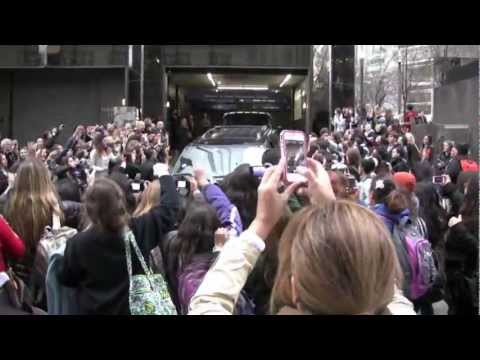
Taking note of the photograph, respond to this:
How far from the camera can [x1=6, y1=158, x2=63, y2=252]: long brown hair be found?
4805mm

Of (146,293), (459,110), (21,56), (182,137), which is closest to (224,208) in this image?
(146,293)

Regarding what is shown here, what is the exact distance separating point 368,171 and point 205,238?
184 inches

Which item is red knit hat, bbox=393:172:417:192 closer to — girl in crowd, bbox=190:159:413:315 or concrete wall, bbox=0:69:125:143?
girl in crowd, bbox=190:159:413:315

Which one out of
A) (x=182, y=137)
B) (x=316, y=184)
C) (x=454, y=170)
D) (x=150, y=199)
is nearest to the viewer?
(x=316, y=184)

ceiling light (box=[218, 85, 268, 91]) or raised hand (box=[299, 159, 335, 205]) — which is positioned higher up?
ceiling light (box=[218, 85, 268, 91])

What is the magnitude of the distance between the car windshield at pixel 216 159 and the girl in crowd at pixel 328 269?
809cm

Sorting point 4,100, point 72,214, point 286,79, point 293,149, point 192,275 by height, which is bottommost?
point 192,275

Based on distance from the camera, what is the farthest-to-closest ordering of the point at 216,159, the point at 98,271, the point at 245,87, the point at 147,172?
Result: the point at 245,87 < the point at 216,159 < the point at 147,172 < the point at 98,271

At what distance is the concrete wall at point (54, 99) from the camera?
970 inches

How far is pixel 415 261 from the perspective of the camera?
208 inches

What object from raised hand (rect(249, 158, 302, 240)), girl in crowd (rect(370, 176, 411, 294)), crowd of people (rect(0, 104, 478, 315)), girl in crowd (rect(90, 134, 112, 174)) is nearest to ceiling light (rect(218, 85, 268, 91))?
girl in crowd (rect(90, 134, 112, 174))

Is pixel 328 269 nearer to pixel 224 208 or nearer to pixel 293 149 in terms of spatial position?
pixel 293 149

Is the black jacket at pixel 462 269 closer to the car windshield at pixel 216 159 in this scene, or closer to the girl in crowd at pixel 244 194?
the girl in crowd at pixel 244 194

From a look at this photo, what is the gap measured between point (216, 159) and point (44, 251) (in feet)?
20.3
